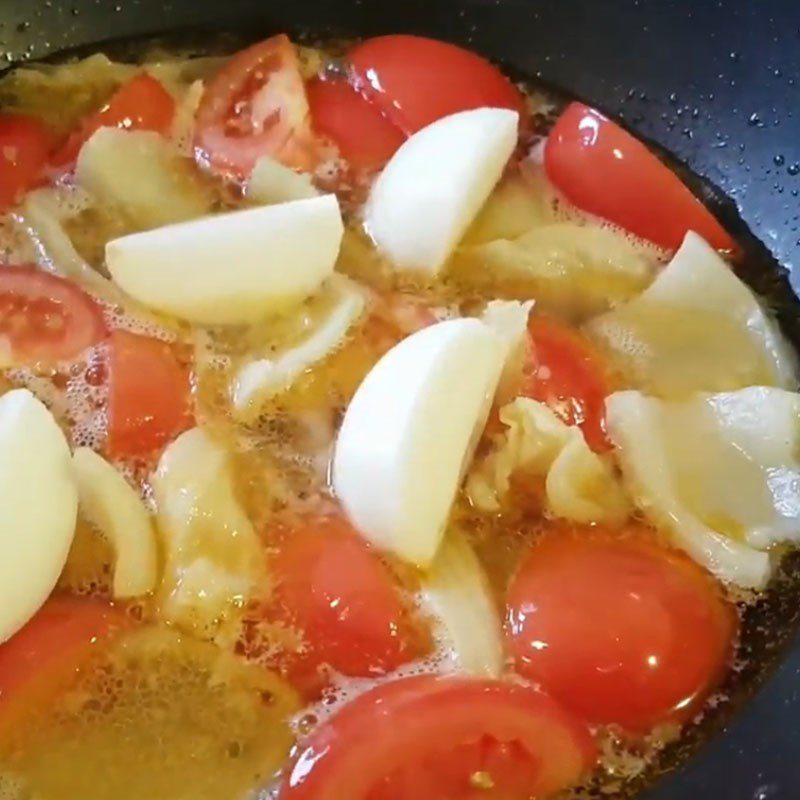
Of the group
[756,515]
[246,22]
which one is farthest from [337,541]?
[246,22]

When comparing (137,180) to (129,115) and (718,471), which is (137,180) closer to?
(129,115)

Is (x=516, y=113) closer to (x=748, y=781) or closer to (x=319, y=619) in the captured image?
(x=319, y=619)

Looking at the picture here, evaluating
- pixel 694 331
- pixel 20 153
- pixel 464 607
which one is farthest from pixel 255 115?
pixel 464 607

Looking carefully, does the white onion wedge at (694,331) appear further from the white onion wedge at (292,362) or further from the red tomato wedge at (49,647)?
the red tomato wedge at (49,647)

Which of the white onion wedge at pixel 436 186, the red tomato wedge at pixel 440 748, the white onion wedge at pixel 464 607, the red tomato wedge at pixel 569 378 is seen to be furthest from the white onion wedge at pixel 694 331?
the red tomato wedge at pixel 440 748

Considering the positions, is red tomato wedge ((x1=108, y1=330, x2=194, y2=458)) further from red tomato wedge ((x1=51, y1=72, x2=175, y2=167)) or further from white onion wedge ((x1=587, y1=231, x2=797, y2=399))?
white onion wedge ((x1=587, y1=231, x2=797, y2=399))
